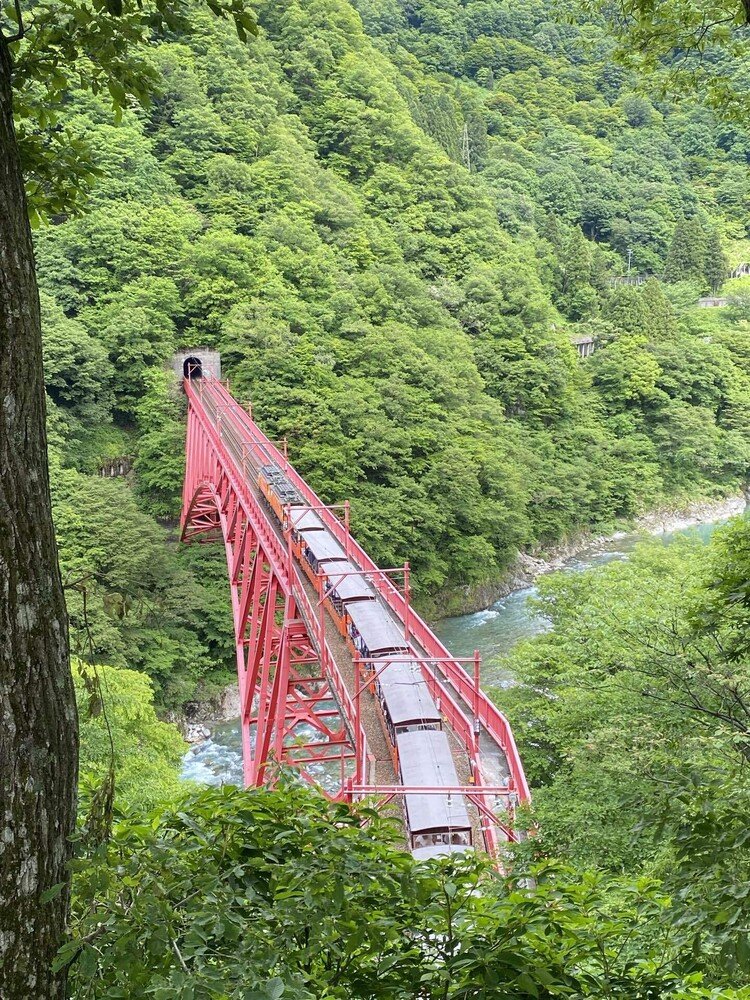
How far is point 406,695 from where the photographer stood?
11.2 m

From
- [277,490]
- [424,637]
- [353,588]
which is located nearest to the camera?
A: [424,637]

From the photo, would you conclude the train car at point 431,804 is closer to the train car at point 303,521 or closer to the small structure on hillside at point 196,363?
the train car at point 303,521

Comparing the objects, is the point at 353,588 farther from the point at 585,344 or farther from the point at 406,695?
the point at 585,344

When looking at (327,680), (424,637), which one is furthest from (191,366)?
(327,680)

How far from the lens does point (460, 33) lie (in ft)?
292

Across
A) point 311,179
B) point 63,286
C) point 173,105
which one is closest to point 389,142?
point 311,179

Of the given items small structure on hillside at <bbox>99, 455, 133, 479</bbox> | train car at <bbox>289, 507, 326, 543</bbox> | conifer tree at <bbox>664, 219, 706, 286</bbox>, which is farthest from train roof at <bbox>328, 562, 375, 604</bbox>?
conifer tree at <bbox>664, 219, 706, 286</bbox>

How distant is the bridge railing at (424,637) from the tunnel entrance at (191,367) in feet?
28.3

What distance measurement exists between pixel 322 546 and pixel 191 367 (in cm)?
1790

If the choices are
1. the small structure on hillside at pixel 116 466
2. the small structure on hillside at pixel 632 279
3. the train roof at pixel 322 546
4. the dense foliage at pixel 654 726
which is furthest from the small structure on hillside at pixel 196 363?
the small structure on hillside at pixel 632 279

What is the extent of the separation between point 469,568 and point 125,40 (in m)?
27.6

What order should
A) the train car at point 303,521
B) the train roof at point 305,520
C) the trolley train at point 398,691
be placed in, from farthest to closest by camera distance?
the train roof at point 305,520
the train car at point 303,521
the trolley train at point 398,691

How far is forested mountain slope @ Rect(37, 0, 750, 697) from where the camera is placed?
2856cm

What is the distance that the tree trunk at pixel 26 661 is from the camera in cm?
249
